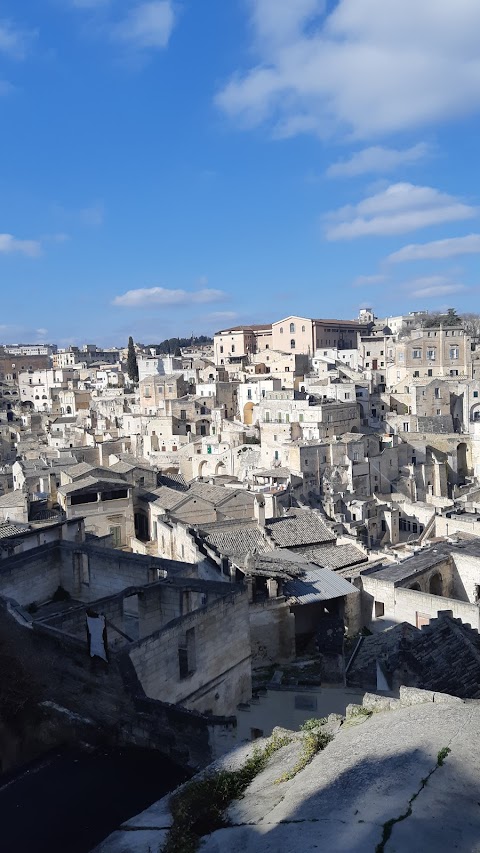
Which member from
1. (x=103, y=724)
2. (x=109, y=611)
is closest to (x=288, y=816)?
(x=103, y=724)

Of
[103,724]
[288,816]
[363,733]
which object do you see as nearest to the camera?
[288,816]

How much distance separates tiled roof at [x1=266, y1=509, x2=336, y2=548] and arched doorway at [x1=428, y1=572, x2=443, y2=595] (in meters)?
4.51

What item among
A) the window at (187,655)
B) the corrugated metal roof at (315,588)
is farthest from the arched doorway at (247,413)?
the window at (187,655)

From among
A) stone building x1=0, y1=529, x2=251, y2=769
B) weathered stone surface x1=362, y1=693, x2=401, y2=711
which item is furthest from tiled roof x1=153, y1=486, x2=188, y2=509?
weathered stone surface x1=362, y1=693, x2=401, y2=711

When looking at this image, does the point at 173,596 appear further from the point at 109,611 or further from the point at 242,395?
the point at 242,395

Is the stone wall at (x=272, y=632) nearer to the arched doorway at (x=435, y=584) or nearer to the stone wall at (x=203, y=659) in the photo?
the stone wall at (x=203, y=659)

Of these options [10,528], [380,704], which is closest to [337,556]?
[10,528]

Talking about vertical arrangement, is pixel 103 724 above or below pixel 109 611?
below

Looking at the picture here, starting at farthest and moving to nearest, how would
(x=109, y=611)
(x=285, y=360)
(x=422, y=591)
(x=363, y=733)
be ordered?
1. (x=285, y=360)
2. (x=422, y=591)
3. (x=109, y=611)
4. (x=363, y=733)

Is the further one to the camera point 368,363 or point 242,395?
point 368,363

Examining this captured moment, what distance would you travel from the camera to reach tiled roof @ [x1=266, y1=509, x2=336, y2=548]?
21438mm

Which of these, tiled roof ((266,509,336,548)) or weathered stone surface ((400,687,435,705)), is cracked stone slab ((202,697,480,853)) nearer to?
weathered stone surface ((400,687,435,705))

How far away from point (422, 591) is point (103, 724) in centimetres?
1170

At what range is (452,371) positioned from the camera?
56.5 meters
